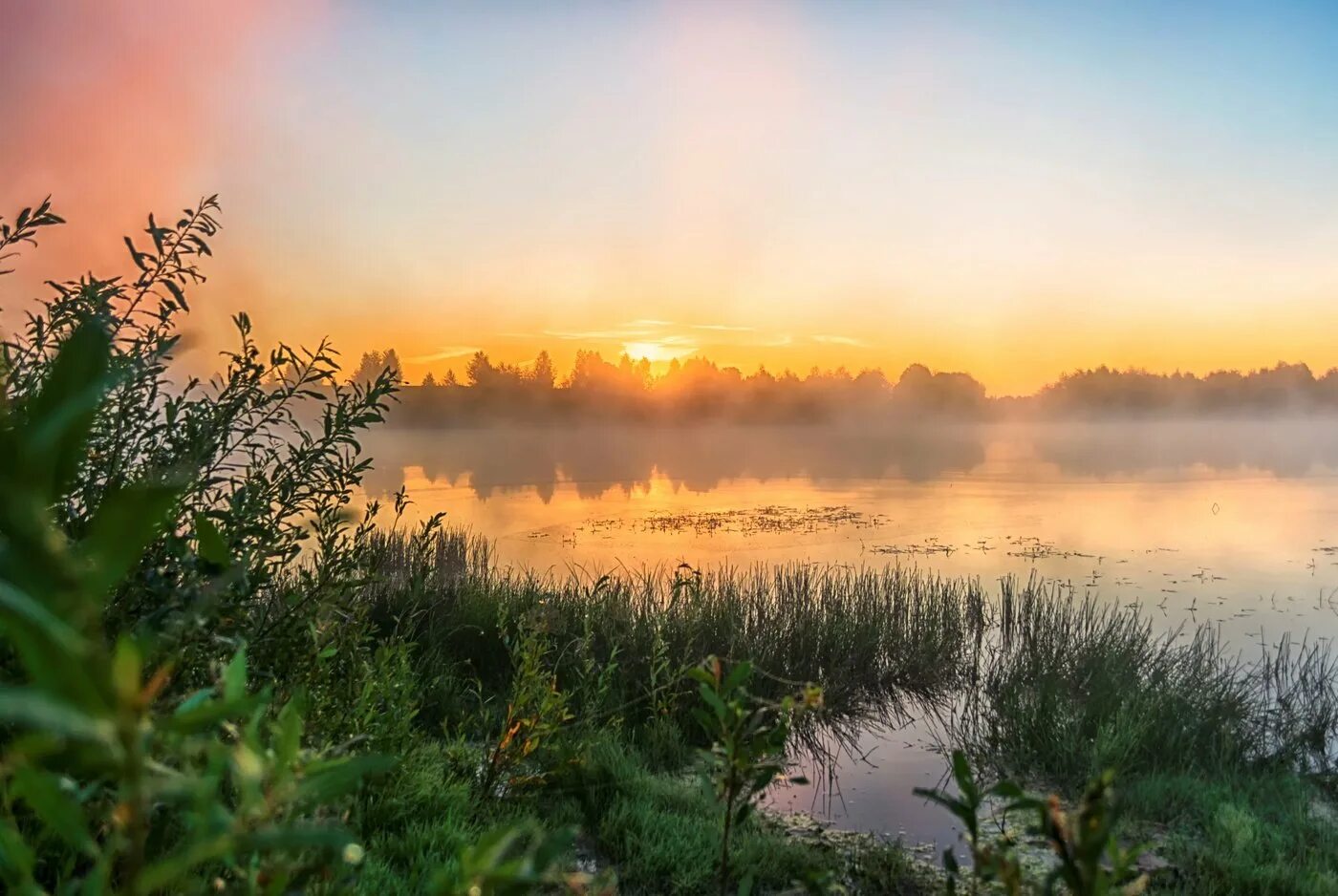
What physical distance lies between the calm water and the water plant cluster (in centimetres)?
110

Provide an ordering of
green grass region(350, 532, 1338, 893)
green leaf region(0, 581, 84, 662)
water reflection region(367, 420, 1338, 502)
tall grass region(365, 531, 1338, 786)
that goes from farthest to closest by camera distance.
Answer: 1. water reflection region(367, 420, 1338, 502)
2. tall grass region(365, 531, 1338, 786)
3. green grass region(350, 532, 1338, 893)
4. green leaf region(0, 581, 84, 662)

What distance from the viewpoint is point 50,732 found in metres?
0.39

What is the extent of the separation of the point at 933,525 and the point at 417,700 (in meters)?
15.6

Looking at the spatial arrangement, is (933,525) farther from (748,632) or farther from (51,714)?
(51,714)

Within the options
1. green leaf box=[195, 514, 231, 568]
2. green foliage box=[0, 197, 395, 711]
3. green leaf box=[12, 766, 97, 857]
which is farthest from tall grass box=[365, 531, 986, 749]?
green leaf box=[12, 766, 97, 857]

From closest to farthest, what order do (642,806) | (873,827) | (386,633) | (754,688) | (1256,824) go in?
(642,806) → (1256,824) → (873,827) → (754,688) → (386,633)

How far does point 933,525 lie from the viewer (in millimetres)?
17828

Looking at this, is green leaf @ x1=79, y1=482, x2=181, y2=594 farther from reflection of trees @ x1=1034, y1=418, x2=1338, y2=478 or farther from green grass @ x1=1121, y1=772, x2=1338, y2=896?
reflection of trees @ x1=1034, y1=418, x2=1338, y2=478

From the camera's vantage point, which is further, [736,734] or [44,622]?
[736,734]

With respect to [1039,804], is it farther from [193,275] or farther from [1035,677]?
[1035,677]

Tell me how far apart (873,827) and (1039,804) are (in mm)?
4292

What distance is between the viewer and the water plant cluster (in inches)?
14.8

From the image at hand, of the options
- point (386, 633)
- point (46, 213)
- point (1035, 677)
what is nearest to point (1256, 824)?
point (1035, 677)

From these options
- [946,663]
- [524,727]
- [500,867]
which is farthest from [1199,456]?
[500,867]
